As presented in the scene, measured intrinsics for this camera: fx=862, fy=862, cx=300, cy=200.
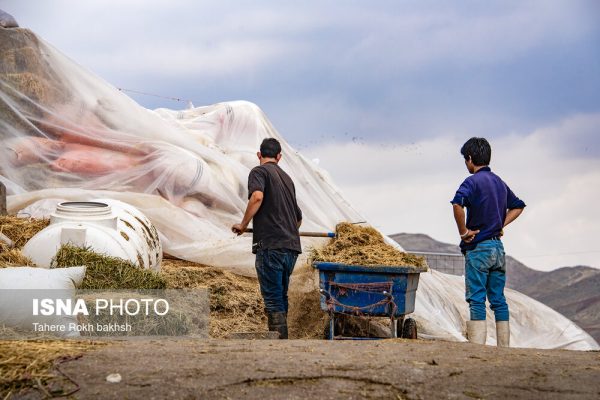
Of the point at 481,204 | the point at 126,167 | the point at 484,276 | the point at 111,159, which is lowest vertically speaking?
the point at 484,276

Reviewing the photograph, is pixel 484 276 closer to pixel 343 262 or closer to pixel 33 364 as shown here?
pixel 343 262

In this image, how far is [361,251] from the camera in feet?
27.0

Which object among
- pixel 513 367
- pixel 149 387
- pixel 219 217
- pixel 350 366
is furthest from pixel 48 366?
pixel 219 217

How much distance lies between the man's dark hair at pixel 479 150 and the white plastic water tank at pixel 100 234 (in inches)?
124

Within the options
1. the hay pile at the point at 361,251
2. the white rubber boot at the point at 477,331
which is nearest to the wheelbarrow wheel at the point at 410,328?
the hay pile at the point at 361,251

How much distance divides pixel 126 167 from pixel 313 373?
7.22m

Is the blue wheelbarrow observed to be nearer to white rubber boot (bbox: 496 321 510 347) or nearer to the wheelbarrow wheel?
the wheelbarrow wheel

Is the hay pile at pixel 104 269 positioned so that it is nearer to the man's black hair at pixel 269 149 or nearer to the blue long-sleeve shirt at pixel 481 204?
the man's black hair at pixel 269 149

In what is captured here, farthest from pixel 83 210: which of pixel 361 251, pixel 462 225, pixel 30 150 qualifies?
pixel 462 225

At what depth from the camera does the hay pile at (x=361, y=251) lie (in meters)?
8.08

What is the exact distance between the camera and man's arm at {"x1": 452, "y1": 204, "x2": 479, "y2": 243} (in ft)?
22.2

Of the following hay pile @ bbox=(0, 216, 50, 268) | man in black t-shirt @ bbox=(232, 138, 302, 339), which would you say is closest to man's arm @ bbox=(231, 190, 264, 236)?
man in black t-shirt @ bbox=(232, 138, 302, 339)

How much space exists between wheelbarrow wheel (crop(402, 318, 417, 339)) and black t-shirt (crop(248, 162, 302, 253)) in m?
1.71

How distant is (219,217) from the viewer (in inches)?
443
